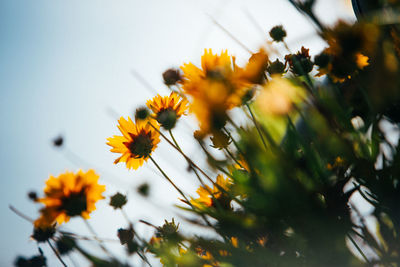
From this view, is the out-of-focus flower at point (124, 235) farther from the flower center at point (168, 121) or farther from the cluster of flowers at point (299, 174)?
the flower center at point (168, 121)

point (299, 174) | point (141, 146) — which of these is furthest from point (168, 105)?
point (299, 174)

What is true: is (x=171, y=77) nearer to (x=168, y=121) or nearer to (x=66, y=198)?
(x=168, y=121)

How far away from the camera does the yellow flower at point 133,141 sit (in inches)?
20.3

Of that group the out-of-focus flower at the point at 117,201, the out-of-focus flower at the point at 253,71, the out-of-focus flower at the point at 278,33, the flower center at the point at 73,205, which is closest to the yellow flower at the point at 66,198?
the flower center at the point at 73,205

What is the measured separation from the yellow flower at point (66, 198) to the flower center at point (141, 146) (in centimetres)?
13

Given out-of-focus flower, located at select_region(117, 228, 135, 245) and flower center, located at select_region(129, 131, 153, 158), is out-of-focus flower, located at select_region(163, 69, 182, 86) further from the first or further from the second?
out-of-focus flower, located at select_region(117, 228, 135, 245)

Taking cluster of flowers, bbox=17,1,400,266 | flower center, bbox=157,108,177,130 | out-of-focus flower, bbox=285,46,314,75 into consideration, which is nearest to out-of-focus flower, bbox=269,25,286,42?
out-of-focus flower, bbox=285,46,314,75

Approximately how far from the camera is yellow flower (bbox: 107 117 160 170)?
1.69 ft

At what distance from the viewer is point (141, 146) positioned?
51 cm

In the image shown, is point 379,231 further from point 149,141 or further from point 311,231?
point 149,141

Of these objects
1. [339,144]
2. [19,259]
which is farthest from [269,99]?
[19,259]

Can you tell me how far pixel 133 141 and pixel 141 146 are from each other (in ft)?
0.11

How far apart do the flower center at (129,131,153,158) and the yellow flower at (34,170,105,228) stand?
13 cm

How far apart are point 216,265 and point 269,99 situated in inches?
7.4
